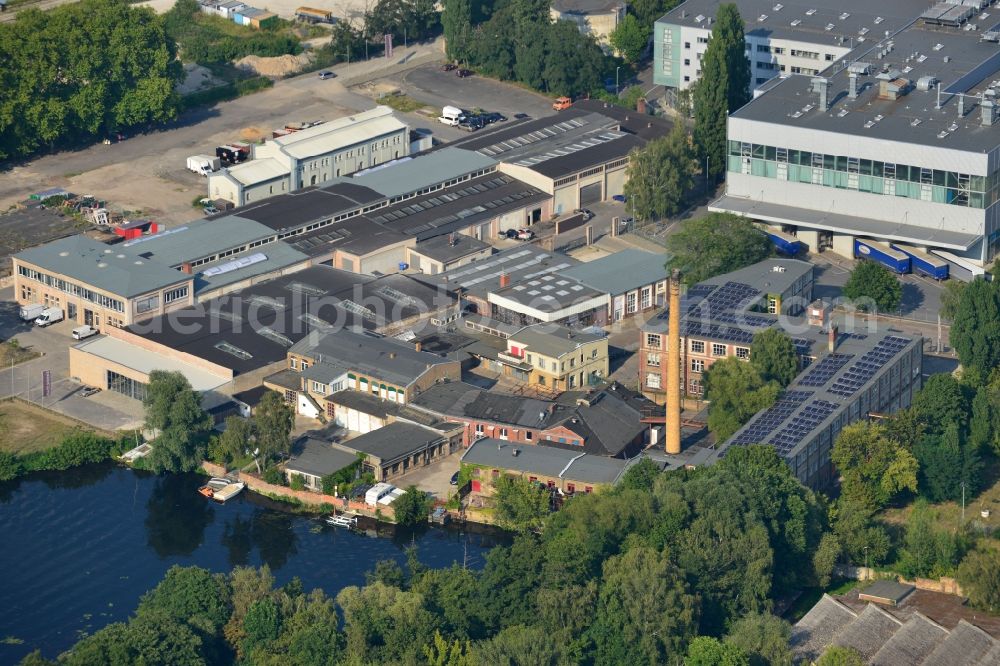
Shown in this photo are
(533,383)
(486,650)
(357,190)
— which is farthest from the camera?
(357,190)

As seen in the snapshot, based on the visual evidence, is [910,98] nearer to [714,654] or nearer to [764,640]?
[764,640]

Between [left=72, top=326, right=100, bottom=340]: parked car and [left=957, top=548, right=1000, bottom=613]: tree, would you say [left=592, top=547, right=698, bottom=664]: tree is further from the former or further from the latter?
[left=72, top=326, right=100, bottom=340]: parked car

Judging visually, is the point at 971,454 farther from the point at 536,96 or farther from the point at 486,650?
the point at 536,96

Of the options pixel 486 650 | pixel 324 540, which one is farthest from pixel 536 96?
pixel 486 650

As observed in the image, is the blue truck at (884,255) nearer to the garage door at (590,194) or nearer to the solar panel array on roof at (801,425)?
the garage door at (590,194)

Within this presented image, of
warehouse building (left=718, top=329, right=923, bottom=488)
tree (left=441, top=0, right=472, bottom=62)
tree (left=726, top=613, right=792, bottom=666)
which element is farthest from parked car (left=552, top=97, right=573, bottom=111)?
tree (left=726, top=613, right=792, bottom=666)

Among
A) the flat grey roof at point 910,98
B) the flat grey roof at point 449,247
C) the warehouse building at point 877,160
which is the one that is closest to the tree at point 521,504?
the flat grey roof at point 449,247

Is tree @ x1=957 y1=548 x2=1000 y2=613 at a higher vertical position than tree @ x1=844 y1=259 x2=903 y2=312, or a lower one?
lower
